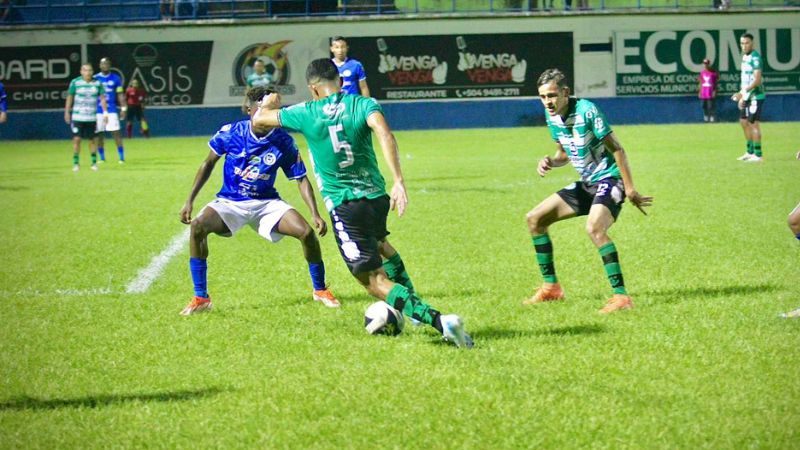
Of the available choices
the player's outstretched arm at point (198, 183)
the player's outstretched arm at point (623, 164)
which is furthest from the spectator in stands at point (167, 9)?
the player's outstretched arm at point (623, 164)

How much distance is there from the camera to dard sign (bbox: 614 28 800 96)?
3900 cm

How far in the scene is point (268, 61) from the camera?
127 feet

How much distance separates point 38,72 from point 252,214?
105ft

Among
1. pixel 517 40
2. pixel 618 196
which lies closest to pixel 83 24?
pixel 517 40

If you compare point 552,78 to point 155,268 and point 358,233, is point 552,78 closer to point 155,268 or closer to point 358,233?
point 358,233

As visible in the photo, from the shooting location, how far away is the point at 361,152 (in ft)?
23.1

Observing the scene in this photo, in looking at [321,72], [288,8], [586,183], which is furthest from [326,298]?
[288,8]

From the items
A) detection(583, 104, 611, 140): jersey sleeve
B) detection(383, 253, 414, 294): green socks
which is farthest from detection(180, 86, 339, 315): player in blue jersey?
detection(583, 104, 611, 140): jersey sleeve

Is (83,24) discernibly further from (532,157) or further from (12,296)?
(12,296)

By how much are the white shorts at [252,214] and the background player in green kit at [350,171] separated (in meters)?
1.71

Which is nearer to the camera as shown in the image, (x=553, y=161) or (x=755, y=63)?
(x=553, y=161)

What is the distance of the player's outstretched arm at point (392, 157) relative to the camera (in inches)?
253

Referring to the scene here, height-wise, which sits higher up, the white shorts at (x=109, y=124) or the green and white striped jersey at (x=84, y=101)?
the green and white striped jersey at (x=84, y=101)

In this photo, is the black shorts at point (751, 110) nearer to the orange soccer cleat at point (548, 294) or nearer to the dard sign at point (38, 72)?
the orange soccer cleat at point (548, 294)
